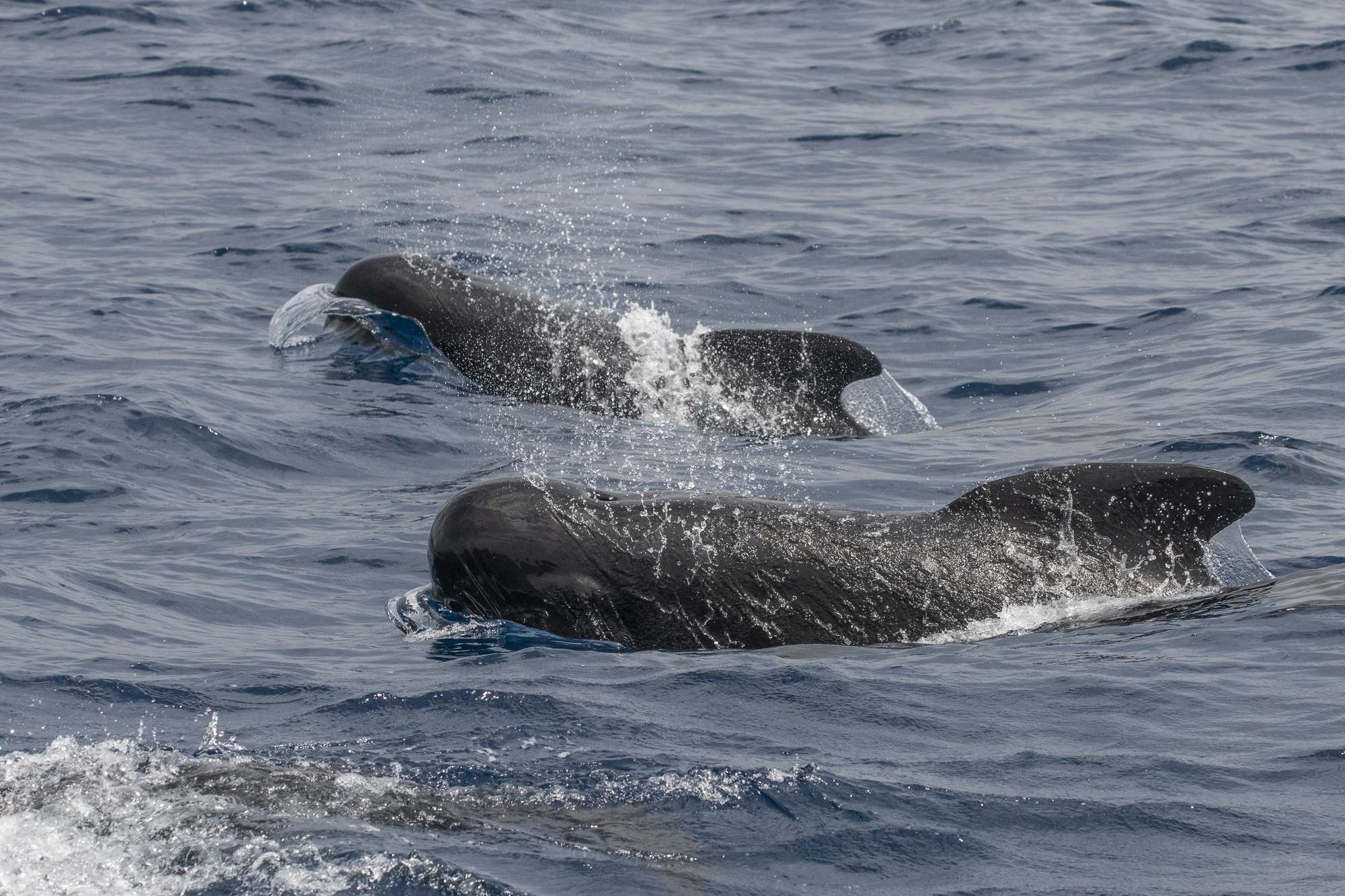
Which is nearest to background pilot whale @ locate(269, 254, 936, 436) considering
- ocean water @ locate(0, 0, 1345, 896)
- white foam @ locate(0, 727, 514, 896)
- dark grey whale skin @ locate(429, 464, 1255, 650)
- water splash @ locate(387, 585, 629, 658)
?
ocean water @ locate(0, 0, 1345, 896)

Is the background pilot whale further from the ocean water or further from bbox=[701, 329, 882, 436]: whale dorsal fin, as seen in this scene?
the ocean water

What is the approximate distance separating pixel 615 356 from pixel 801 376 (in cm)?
166

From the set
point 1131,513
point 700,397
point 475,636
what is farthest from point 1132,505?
point 700,397

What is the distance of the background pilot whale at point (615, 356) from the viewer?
482 inches

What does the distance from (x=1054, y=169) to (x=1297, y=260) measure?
5.24 meters

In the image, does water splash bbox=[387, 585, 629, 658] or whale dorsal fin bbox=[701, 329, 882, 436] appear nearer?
water splash bbox=[387, 585, 629, 658]

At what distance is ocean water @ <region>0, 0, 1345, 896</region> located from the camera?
18.5 ft

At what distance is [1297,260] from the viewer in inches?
692

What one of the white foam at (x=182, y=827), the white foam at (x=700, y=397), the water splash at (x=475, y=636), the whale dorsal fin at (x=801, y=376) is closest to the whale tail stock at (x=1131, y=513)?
the water splash at (x=475, y=636)

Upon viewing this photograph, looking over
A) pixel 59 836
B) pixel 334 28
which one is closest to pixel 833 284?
pixel 59 836

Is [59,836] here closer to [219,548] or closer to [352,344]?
[219,548]

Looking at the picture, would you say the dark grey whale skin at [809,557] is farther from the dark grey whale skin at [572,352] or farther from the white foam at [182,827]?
the dark grey whale skin at [572,352]

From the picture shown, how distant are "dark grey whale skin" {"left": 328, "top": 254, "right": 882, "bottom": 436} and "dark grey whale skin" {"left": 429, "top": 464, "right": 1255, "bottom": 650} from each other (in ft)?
13.7

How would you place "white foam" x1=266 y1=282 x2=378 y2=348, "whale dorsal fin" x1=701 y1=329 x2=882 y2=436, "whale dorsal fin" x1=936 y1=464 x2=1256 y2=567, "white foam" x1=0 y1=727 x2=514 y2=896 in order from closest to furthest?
"white foam" x1=0 y1=727 x2=514 y2=896
"whale dorsal fin" x1=936 y1=464 x2=1256 y2=567
"whale dorsal fin" x1=701 y1=329 x2=882 y2=436
"white foam" x1=266 y1=282 x2=378 y2=348
